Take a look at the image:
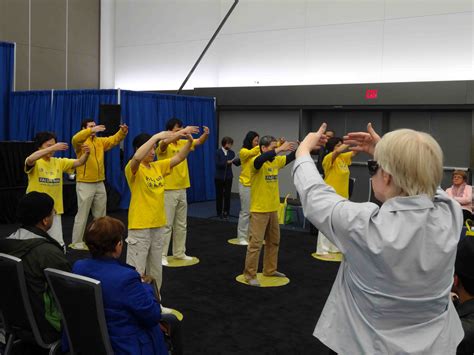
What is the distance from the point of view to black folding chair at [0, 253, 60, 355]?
2562mm

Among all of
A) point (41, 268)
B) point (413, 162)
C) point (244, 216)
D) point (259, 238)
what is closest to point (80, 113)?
point (244, 216)

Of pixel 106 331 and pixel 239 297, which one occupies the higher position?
pixel 106 331

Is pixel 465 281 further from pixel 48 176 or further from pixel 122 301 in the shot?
pixel 48 176

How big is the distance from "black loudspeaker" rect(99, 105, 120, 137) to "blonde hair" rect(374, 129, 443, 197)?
20.2ft

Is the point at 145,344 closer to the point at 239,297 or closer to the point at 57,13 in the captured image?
the point at 239,297

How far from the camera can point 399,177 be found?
4.17 feet

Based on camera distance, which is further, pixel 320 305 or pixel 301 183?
pixel 320 305

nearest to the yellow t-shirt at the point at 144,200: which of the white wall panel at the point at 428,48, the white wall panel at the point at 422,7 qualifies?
the white wall panel at the point at 428,48

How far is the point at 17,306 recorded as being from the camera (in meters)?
2.66

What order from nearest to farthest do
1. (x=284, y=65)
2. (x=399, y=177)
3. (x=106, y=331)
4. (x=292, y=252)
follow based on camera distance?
1. (x=399, y=177)
2. (x=106, y=331)
3. (x=292, y=252)
4. (x=284, y=65)

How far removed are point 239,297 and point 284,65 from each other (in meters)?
6.88

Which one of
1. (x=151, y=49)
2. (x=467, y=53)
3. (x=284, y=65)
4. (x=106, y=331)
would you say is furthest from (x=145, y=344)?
(x=151, y=49)

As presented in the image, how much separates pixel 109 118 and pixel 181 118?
3562 mm

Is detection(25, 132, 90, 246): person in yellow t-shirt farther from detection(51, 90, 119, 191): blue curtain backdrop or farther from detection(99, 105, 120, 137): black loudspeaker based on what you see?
detection(51, 90, 119, 191): blue curtain backdrop
